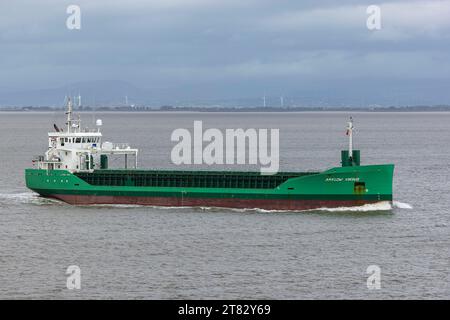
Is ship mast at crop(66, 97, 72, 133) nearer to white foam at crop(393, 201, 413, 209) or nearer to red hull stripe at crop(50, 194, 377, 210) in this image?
red hull stripe at crop(50, 194, 377, 210)

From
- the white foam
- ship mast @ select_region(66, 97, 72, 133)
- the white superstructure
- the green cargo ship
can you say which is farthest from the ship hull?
ship mast @ select_region(66, 97, 72, 133)

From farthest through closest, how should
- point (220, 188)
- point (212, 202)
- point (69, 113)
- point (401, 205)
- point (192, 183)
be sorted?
point (69, 113), point (192, 183), point (401, 205), point (220, 188), point (212, 202)

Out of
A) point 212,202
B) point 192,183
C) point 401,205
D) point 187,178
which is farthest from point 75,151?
point 401,205

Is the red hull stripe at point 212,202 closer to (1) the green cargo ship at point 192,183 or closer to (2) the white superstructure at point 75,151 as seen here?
(1) the green cargo ship at point 192,183

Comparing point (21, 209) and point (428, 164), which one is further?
point (428, 164)

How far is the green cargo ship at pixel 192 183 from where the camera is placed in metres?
54.6

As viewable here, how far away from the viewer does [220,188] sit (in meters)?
57.5

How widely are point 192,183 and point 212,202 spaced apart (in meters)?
2.09

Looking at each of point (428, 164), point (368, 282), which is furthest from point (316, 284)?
point (428, 164)

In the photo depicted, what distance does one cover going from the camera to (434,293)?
118ft

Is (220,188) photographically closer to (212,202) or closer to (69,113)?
(212,202)
